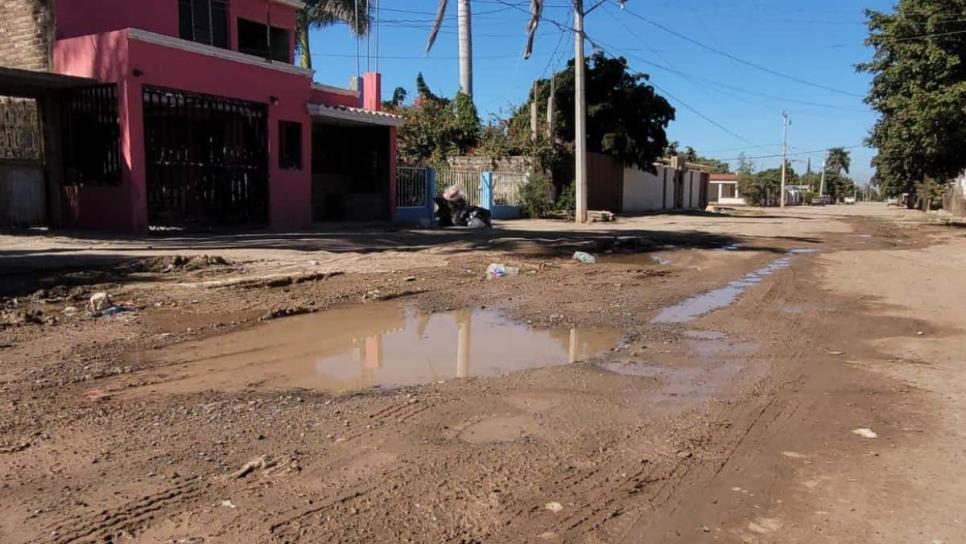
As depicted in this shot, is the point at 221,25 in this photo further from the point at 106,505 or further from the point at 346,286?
the point at 106,505

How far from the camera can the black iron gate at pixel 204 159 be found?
15977 millimetres

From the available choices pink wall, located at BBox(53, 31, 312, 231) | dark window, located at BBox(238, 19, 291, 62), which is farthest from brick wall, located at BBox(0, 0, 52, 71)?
dark window, located at BBox(238, 19, 291, 62)

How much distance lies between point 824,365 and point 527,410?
2936 millimetres

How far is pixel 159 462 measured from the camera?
11.8ft

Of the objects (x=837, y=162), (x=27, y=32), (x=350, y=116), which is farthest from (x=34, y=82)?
(x=837, y=162)

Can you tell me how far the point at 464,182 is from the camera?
27547 millimetres

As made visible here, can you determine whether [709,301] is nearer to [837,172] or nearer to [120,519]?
[120,519]

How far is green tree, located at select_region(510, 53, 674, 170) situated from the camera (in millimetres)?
32625

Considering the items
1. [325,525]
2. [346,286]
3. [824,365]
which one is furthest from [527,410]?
[346,286]

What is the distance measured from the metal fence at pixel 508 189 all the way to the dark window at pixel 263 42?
34.2 feet

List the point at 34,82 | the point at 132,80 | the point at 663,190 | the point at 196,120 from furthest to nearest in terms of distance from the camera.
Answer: the point at 663,190 < the point at 196,120 < the point at 132,80 < the point at 34,82

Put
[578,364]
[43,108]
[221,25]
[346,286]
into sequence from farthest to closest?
[221,25], [43,108], [346,286], [578,364]

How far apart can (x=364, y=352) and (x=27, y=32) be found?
49.0 feet

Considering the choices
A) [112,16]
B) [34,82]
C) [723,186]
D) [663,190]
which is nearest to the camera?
[34,82]
